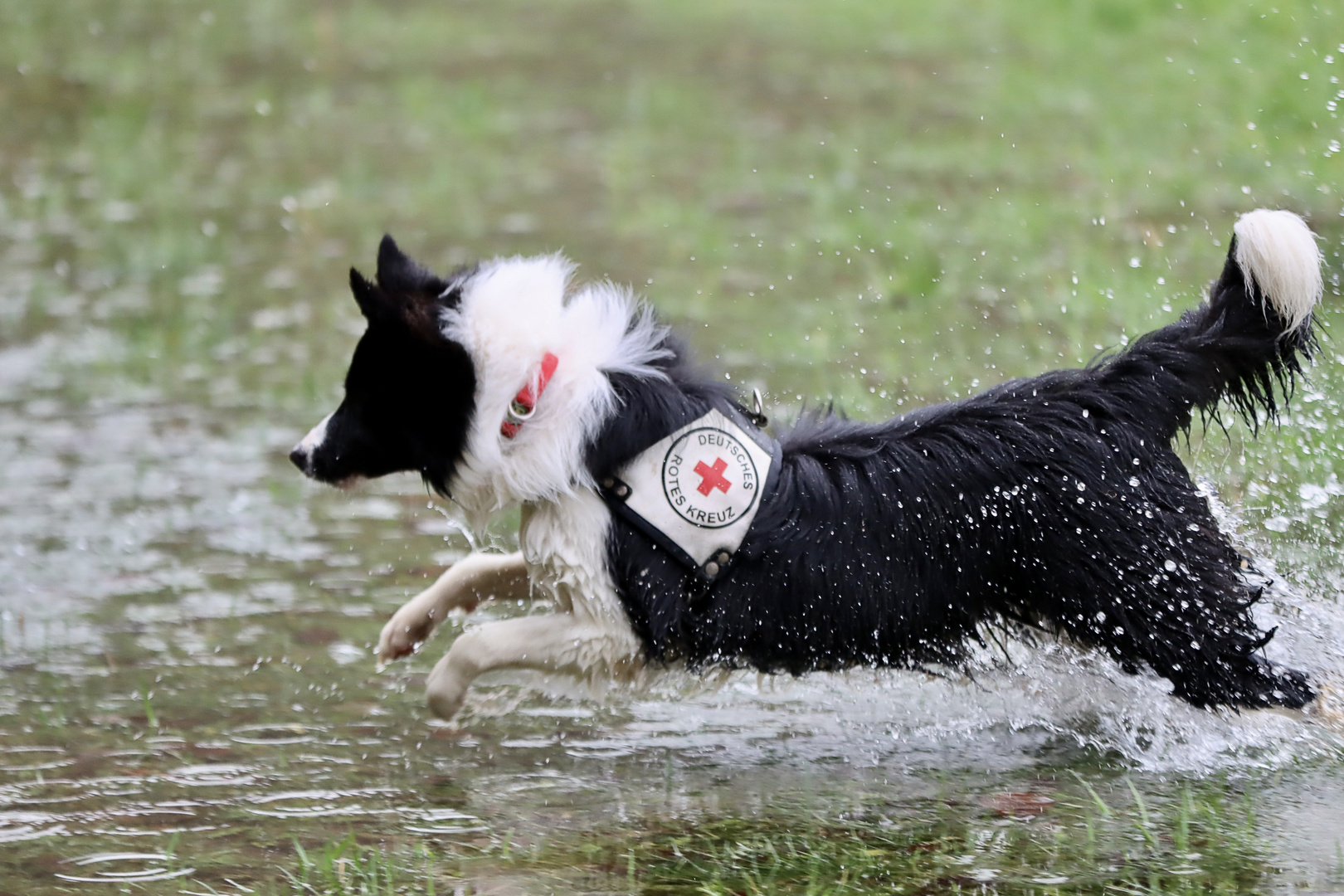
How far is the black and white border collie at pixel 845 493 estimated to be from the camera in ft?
12.6

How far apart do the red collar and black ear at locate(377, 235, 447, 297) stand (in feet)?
1.11

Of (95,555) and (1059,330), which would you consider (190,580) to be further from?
(1059,330)

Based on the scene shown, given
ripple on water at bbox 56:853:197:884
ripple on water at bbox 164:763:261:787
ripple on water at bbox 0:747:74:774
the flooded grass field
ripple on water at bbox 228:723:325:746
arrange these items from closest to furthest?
ripple on water at bbox 56:853:197:884, the flooded grass field, ripple on water at bbox 164:763:261:787, ripple on water at bbox 0:747:74:774, ripple on water at bbox 228:723:325:746

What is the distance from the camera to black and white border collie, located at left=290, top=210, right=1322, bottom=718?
3.83 meters

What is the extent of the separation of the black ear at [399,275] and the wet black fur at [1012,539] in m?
0.54

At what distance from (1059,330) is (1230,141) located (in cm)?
338

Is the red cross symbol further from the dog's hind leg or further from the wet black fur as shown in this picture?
the dog's hind leg

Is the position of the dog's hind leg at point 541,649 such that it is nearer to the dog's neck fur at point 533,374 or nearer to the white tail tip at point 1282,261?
→ the dog's neck fur at point 533,374

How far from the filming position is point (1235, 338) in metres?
3.93

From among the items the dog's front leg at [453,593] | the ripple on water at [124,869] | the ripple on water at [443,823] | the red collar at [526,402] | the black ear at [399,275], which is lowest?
the ripple on water at [124,869]

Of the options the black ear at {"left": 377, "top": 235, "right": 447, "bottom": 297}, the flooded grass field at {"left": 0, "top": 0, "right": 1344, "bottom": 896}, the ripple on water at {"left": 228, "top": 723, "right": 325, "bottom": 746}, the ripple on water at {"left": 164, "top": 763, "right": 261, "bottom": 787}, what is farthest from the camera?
the ripple on water at {"left": 228, "top": 723, "right": 325, "bottom": 746}

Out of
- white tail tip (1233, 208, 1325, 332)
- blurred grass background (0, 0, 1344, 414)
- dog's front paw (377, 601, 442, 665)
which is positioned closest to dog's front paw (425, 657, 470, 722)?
dog's front paw (377, 601, 442, 665)

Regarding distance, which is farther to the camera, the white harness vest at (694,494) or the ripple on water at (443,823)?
the white harness vest at (694,494)

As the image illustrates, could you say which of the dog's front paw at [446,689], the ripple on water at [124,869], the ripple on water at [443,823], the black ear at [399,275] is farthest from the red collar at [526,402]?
the ripple on water at [124,869]
